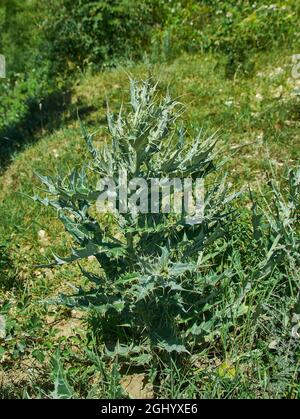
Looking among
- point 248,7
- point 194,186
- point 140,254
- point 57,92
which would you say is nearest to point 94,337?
point 140,254

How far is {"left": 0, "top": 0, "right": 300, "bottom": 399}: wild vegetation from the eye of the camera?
2.66m

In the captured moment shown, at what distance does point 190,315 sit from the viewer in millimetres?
2900

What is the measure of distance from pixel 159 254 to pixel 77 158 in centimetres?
268

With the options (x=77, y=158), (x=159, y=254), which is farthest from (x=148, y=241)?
(x=77, y=158)

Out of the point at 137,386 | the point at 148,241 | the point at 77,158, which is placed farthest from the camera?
the point at 77,158

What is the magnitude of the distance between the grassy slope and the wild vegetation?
0.05 ft

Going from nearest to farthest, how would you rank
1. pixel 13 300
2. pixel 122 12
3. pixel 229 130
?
pixel 13 300 → pixel 229 130 → pixel 122 12

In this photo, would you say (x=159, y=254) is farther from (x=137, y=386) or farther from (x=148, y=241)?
(x=137, y=386)

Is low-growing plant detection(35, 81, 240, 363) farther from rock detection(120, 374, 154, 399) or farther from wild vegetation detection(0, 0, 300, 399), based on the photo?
rock detection(120, 374, 154, 399)

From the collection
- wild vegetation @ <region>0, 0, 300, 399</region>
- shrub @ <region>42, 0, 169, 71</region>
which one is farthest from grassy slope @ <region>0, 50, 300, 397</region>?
shrub @ <region>42, 0, 169, 71</region>

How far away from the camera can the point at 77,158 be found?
5.33 meters

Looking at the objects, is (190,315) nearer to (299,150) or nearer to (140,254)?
(140,254)

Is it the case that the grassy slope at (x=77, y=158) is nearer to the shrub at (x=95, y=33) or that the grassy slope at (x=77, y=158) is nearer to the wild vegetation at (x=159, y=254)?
the wild vegetation at (x=159, y=254)

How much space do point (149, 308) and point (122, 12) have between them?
21.0ft
